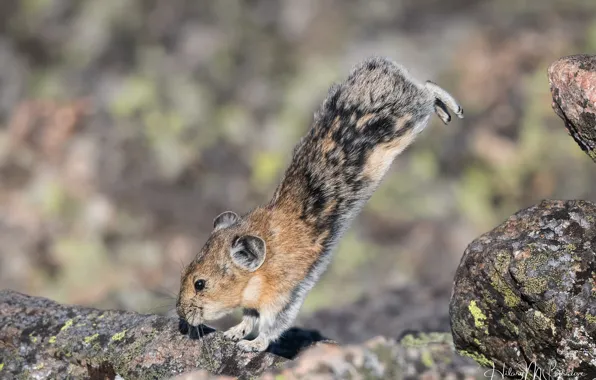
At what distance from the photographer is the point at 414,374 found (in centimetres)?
703

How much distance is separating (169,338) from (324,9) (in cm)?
1601

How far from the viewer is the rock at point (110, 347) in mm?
7809

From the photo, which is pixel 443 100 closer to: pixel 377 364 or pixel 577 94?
pixel 577 94

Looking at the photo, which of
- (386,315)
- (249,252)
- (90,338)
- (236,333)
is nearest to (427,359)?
(236,333)

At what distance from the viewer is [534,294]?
268 inches

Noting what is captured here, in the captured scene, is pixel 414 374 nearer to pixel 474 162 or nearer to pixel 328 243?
pixel 328 243

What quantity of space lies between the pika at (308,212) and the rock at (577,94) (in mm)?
2379

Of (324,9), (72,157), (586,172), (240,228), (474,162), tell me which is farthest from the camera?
(324,9)

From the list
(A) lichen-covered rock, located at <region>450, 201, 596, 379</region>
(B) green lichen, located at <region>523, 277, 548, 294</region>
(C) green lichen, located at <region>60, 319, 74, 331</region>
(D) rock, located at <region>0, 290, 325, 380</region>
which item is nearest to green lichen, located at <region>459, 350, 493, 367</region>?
(A) lichen-covered rock, located at <region>450, 201, 596, 379</region>

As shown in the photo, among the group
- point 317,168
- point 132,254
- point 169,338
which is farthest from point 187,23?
point 169,338

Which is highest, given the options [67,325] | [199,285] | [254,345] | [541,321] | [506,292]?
[67,325]

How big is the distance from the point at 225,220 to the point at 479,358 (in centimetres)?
345

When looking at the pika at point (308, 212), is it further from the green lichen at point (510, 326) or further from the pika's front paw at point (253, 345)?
the green lichen at point (510, 326)

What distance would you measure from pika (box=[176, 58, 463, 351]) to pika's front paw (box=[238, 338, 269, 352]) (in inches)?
0.6
